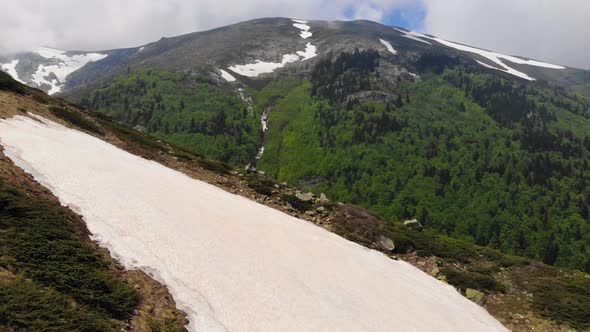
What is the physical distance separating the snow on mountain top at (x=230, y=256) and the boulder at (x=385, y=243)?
115 inches

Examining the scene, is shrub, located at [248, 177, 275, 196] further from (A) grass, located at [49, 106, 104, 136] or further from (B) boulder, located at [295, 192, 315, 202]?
(A) grass, located at [49, 106, 104, 136]

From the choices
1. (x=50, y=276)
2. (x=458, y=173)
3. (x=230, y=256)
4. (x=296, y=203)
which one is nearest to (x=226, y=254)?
(x=230, y=256)

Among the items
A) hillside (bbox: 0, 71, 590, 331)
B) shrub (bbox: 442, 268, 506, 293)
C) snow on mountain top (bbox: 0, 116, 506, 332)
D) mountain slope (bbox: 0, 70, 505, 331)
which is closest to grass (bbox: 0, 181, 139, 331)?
mountain slope (bbox: 0, 70, 505, 331)

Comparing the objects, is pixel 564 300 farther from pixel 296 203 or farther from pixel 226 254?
→ pixel 226 254

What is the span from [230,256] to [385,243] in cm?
1960

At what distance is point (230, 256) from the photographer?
24.2 meters

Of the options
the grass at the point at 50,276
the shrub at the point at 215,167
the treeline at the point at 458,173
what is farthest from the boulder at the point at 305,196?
the treeline at the point at 458,173

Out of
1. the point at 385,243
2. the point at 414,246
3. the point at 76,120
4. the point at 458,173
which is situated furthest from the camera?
the point at 458,173

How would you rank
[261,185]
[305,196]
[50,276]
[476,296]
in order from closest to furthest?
[50,276], [476,296], [305,196], [261,185]

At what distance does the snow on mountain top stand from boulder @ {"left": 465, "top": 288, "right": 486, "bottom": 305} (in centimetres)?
79

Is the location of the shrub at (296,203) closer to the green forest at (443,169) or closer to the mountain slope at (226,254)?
the mountain slope at (226,254)

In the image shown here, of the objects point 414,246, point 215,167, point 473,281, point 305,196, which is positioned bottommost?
point 473,281

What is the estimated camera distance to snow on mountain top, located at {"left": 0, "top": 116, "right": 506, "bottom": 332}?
20.4 m

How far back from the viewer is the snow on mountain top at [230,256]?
20.4 metres
